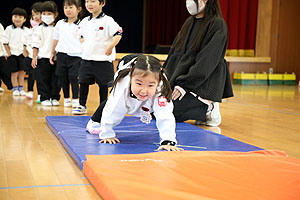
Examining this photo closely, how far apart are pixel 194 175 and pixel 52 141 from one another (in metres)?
1.03

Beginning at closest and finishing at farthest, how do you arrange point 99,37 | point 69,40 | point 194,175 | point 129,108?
point 194,175 → point 129,108 → point 99,37 → point 69,40

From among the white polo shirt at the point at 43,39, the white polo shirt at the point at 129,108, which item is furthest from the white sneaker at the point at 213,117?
the white polo shirt at the point at 43,39

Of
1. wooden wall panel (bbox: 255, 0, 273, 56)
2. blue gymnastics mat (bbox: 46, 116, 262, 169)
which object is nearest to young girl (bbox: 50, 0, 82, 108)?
blue gymnastics mat (bbox: 46, 116, 262, 169)

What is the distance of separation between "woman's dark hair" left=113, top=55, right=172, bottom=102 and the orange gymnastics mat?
34cm

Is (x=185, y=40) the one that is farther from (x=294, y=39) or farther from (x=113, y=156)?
(x=294, y=39)

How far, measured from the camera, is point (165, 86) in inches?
77.0

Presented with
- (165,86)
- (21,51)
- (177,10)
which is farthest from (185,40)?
(177,10)

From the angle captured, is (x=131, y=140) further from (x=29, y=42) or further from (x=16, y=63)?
(x=16, y=63)

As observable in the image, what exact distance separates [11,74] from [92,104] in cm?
167

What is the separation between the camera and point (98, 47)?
318cm

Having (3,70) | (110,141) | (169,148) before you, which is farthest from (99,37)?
(3,70)

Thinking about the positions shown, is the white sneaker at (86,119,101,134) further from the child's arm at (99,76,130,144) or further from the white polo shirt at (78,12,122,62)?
the white polo shirt at (78,12,122,62)

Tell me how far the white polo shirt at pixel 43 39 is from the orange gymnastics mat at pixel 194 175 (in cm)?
251

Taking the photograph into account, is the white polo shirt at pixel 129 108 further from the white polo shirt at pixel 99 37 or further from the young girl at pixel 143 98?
the white polo shirt at pixel 99 37
